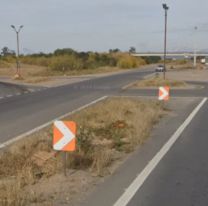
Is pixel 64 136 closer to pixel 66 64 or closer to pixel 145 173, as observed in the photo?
pixel 145 173

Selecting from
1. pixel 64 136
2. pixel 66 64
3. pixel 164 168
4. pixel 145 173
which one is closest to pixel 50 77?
pixel 66 64

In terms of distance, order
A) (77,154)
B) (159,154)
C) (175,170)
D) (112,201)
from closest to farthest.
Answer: (112,201)
(175,170)
(77,154)
(159,154)

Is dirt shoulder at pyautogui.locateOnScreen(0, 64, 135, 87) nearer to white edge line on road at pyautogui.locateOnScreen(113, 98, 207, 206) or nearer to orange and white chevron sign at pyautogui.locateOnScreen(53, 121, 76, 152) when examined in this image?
white edge line on road at pyautogui.locateOnScreen(113, 98, 207, 206)

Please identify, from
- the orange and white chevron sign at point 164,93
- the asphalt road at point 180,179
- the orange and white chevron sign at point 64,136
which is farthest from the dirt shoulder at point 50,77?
the orange and white chevron sign at point 64,136

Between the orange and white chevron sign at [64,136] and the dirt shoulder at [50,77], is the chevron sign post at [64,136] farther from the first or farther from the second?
the dirt shoulder at [50,77]

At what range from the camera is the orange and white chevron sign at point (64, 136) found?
925 centimetres

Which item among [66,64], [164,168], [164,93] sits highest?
[164,93]

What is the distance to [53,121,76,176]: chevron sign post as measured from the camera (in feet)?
30.3

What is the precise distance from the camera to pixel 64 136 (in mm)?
9336

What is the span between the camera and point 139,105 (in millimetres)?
23703

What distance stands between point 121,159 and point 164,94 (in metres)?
→ 12.4

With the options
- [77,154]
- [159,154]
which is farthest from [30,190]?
[159,154]

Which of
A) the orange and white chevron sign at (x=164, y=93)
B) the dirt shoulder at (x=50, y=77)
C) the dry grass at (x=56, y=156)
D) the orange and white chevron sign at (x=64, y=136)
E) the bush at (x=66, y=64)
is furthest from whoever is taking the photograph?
the bush at (x=66, y=64)

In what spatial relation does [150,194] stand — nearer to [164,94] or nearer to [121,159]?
[121,159]
